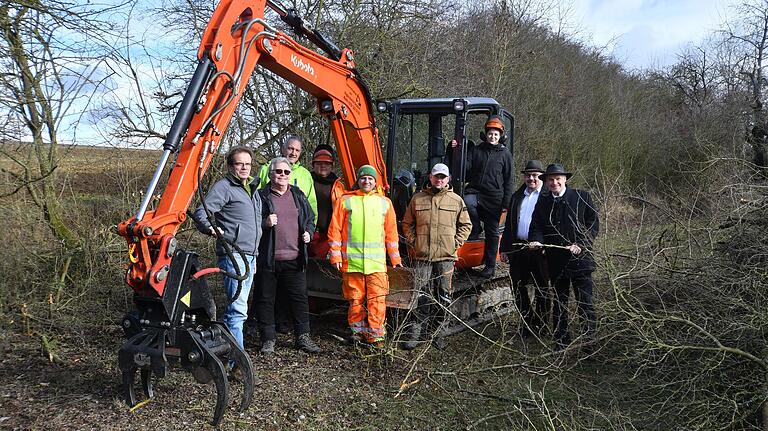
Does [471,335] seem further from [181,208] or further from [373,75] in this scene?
[373,75]

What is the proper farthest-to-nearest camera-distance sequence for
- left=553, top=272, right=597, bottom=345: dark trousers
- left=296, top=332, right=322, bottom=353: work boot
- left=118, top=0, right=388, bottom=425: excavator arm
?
left=296, top=332, right=322, bottom=353: work boot → left=553, top=272, right=597, bottom=345: dark trousers → left=118, top=0, right=388, bottom=425: excavator arm

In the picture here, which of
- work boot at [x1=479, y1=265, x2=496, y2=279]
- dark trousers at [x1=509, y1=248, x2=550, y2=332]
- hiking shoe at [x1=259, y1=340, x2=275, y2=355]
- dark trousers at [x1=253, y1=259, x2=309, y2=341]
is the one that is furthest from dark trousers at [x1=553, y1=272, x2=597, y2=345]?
hiking shoe at [x1=259, y1=340, x2=275, y2=355]

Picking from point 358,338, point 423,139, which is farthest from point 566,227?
point 358,338

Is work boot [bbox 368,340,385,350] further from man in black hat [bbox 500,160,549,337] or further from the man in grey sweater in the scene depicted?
man in black hat [bbox 500,160,549,337]

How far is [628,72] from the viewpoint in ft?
72.8

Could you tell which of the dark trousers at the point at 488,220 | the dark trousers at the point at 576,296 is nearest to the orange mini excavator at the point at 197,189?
the dark trousers at the point at 488,220

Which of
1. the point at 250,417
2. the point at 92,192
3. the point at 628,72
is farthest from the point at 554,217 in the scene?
the point at 628,72

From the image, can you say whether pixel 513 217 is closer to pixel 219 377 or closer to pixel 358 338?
pixel 358 338

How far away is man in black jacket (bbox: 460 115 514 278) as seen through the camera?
5.88 meters

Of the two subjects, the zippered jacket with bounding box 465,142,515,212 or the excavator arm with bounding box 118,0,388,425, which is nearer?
the excavator arm with bounding box 118,0,388,425

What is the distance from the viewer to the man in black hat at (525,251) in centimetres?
554

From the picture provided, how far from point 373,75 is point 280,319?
543 centimetres

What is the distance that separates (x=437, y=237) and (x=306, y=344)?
1474 mm

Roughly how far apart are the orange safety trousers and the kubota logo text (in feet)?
5.76
